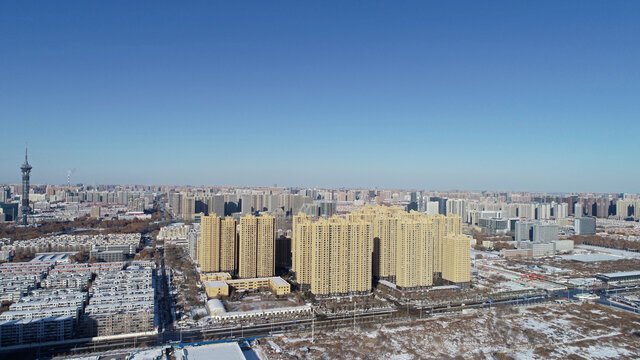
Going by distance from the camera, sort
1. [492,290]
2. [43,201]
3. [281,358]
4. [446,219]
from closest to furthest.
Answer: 1. [281,358]
2. [492,290]
3. [446,219]
4. [43,201]

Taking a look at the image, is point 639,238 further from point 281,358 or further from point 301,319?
point 281,358

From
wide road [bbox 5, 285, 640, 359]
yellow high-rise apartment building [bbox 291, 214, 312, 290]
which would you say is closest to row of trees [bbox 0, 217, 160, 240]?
yellow high-rise apartment building [bbox 291, 214, 312, 290]

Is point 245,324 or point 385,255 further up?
point 385,255

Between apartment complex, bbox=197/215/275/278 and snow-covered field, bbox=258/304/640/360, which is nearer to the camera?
snow-covered field, bbox=258/304/640/360

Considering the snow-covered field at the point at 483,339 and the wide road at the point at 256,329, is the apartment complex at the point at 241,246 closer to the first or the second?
the wide road at the point at 256,329

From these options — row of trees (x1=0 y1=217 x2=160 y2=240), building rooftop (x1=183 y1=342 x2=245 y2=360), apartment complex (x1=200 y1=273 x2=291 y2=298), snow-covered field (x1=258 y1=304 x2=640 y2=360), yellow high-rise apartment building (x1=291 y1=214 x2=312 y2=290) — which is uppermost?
yellow high-rise apartment building (x1=291 y1=214 x2=312 y2=290)

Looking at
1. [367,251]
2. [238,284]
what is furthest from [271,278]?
[367,251]

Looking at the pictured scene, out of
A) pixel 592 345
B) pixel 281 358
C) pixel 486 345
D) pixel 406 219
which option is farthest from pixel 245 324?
pixel 592 345

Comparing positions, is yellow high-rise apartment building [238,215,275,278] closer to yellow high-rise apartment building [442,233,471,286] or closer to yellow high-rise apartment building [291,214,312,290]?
yellow high-rise apartment building [291,214,312,290]
